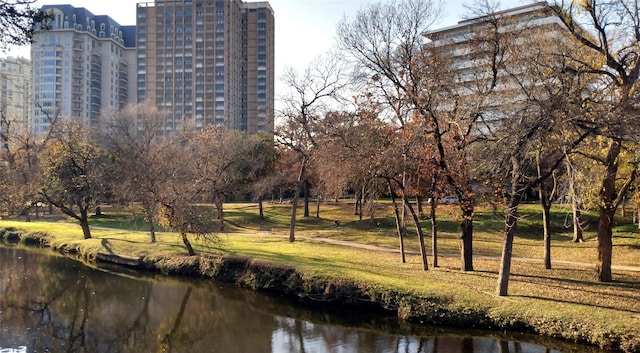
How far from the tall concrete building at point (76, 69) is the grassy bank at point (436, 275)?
3615 inches

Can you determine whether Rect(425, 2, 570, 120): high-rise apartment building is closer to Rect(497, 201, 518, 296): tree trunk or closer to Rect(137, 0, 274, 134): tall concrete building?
Rect(497, 201, 518, 296): tree trunk

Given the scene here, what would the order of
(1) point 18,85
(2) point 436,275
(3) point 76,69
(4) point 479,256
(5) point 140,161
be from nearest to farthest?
1. (2) point 436,275
2. (4) point 479,256
3. (5) point 140,161
4. (1) point 18,85
5. (3) point 76,69

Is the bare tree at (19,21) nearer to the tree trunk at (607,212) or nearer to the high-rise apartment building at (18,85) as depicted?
the tree trunk at (607,212)

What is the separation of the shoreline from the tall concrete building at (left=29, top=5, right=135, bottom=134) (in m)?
98.2

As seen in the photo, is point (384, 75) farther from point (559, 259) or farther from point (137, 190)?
point (137, 190)

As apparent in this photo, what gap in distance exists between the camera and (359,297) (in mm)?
17547

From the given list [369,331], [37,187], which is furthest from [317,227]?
[369,331]

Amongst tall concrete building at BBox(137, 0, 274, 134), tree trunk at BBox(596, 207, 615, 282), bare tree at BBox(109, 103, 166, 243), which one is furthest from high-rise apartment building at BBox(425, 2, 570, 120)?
tall concrete building at BBox(137, 0, 274, 134)

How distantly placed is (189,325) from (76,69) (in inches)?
4684

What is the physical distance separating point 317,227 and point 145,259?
60.3 feet

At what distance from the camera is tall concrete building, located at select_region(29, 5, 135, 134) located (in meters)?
116

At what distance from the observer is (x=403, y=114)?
20.9 metres

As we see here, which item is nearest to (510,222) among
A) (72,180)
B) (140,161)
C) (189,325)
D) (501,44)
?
(501,44)

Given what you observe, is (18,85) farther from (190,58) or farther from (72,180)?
A: (72,180)
